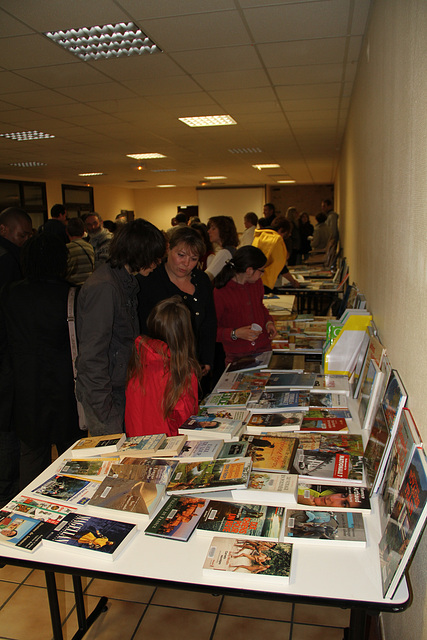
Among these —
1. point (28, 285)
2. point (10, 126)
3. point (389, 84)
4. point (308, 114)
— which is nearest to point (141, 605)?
point (28, 285)

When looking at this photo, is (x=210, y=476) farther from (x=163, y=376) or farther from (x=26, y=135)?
(x=26, y=135)

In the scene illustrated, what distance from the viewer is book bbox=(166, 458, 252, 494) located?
4.68 feet

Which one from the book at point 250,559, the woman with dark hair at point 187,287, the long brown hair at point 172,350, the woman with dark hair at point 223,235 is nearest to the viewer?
the book at point 250,559

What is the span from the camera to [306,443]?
1712mm

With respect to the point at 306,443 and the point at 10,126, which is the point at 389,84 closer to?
the point at 306,443

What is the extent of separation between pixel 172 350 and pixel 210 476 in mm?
668

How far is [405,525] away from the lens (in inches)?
40.8

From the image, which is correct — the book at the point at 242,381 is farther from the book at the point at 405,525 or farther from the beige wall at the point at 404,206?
the book at the point at 405,525

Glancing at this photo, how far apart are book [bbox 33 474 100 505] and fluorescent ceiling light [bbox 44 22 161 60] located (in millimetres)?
2771

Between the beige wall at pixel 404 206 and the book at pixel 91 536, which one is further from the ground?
the beige wall at pixel 404 206

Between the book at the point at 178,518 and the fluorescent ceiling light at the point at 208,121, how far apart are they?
5.22 metres

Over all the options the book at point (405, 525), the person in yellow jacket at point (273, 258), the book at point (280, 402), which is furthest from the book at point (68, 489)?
the person in yellow jacket at point (273, 258)

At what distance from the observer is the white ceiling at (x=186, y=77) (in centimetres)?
280

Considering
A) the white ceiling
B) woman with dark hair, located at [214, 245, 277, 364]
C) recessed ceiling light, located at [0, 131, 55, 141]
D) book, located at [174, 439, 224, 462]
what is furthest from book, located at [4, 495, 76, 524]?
recessed ceiling light, located at [0, 131, 55, 141]
